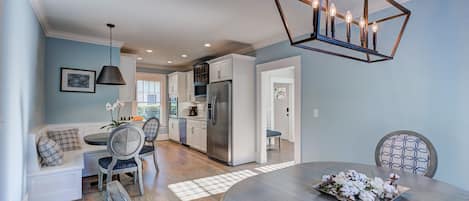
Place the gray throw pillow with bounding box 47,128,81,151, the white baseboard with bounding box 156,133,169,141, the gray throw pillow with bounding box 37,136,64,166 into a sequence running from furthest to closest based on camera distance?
the white baseboard with bounding box 156,133,169,141 < the gray throw pillow with bounding box 47,128,81,151 < the gray throw pillow with bounding box 37,136,64,166

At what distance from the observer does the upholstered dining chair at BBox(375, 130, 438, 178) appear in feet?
5.47

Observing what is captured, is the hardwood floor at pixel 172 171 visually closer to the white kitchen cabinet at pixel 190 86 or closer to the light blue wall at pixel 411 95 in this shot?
the white kitchen cabinet at pixel 190 86

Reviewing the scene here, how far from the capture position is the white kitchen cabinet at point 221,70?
460cm

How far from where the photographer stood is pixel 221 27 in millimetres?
3674

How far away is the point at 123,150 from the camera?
290cm

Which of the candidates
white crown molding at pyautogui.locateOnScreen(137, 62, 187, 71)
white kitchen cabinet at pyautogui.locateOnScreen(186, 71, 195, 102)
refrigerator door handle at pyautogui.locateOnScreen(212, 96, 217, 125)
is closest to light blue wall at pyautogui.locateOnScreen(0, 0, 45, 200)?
refrigerator door handle at pyautogui.locateOnScreen(212, 96, 217, 125)

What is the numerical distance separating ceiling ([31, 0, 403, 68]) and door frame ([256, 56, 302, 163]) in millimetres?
466

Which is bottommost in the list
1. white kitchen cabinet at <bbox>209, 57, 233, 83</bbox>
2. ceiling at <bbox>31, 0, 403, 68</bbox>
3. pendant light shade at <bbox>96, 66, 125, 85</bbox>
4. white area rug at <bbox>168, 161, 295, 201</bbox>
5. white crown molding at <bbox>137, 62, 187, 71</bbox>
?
white area rug at <bbox>168, 161, 295, 201</bbox>

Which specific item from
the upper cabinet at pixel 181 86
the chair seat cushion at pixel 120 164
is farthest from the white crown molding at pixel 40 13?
the upper cabinet at pixel 181 86

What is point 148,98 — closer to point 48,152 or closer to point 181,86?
point 181,86

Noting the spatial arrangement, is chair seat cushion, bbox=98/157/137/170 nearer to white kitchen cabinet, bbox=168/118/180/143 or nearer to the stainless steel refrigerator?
the stainless steel refrigerator

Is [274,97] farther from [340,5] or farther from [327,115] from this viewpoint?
[340,5]

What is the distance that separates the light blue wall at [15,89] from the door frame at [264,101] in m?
3.50

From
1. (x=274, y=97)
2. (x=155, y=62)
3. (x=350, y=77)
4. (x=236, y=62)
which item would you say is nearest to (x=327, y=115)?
(x=350, y=77)
